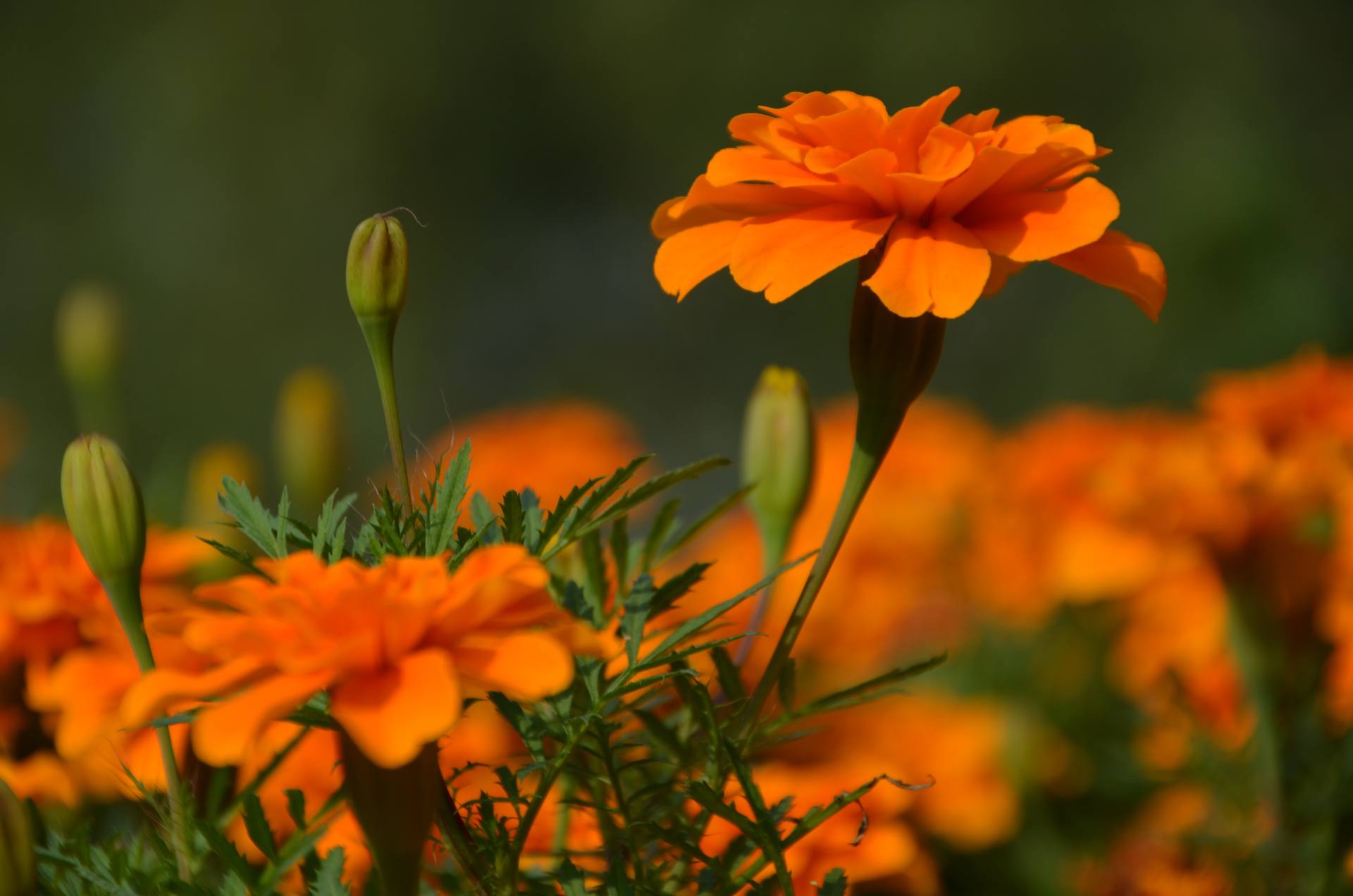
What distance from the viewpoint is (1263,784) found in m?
0.71

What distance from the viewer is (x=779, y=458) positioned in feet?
1.74

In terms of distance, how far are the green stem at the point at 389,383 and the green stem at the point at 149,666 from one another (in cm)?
8

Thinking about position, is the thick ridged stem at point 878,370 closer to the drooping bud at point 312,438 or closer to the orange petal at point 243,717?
the orange petal at point 243,717

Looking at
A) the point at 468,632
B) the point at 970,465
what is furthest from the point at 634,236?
the point at 468,632

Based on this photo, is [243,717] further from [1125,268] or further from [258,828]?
[1125,268]

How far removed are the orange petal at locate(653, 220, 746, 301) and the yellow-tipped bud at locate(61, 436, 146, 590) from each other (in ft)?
0.54

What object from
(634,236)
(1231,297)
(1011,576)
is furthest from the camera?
(634,236)

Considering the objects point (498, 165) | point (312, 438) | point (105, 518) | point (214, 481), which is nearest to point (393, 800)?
point (105, 518)

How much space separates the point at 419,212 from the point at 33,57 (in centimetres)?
166

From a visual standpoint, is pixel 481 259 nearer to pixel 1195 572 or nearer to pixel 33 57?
pixel 33 57

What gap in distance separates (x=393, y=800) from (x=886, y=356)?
19 cm

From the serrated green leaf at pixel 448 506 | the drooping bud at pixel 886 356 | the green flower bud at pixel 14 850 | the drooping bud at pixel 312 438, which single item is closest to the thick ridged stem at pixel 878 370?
the drooping bud at pixel 886 356

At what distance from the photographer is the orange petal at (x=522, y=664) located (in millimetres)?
286

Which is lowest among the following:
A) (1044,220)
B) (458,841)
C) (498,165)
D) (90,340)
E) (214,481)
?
(458,841)
